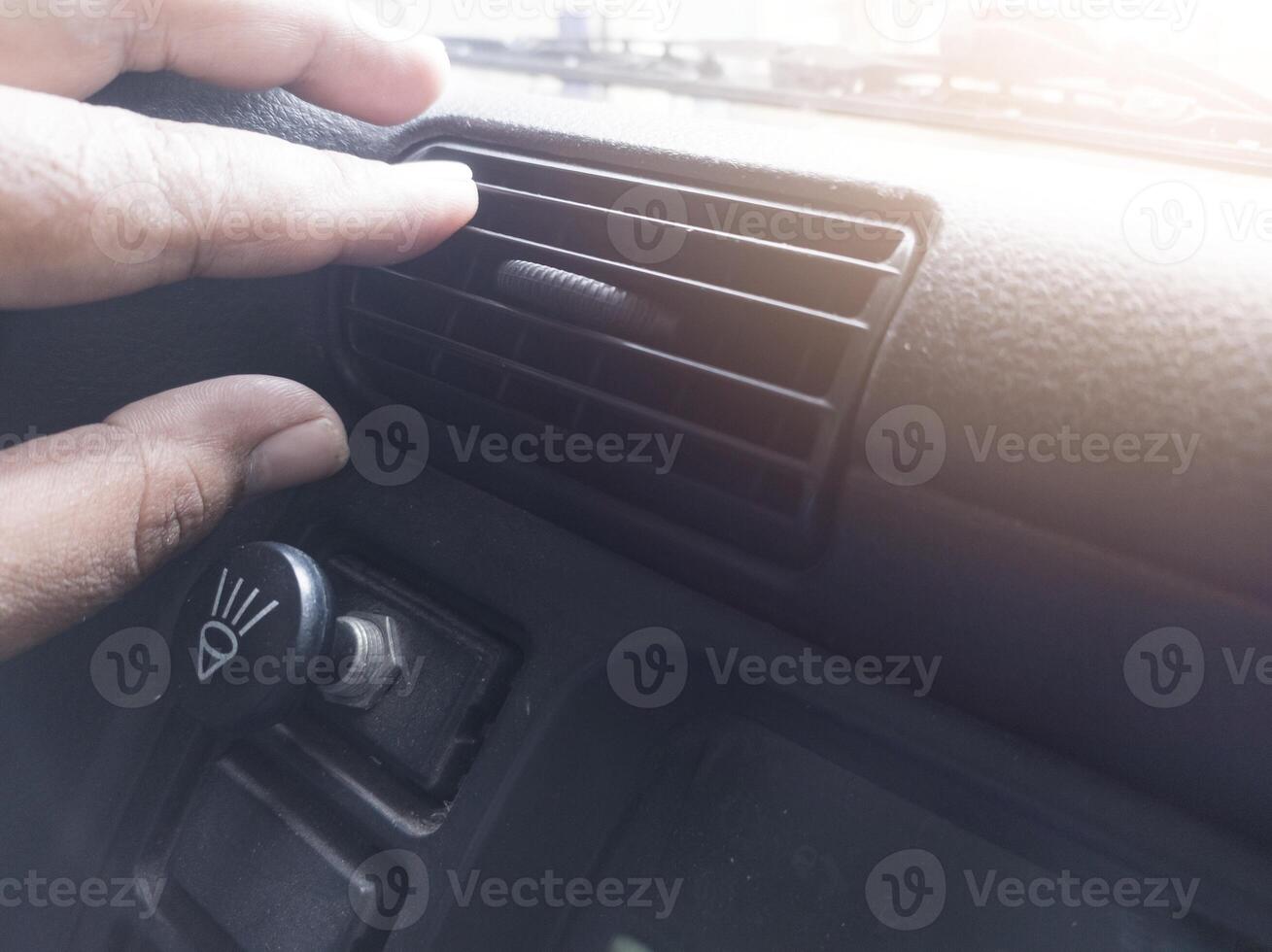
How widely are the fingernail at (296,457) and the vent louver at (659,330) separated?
86mm

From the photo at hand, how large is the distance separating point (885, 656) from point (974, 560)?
0.11 meters

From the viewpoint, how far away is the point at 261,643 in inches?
28.5

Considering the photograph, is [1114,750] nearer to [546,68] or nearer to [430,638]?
[430,638]

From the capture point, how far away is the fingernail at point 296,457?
792 mm

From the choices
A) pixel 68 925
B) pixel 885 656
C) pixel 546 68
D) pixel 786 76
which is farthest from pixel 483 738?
pixel 546 68

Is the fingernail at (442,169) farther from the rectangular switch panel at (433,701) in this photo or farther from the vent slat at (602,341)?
the rectangular switch panel at (433,701)

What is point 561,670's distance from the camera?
0.79m

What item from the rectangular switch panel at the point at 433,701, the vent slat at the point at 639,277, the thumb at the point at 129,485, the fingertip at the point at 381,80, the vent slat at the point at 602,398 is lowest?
the rectangular switch panel at the point at 433,701

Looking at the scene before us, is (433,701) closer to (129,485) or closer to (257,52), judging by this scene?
(129,485)

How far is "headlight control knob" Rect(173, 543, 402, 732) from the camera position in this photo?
0.72m

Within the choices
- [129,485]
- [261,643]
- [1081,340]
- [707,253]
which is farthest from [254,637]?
[1081,340]

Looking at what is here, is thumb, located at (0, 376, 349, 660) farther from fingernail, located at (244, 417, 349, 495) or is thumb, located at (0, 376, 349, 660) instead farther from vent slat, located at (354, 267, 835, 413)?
vent slat, located at (354, 267, 835, 413)

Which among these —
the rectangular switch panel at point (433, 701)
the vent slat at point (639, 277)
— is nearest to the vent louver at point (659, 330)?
the vent slat at point (639, 277)

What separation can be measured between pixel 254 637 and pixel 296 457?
6.4 inches
